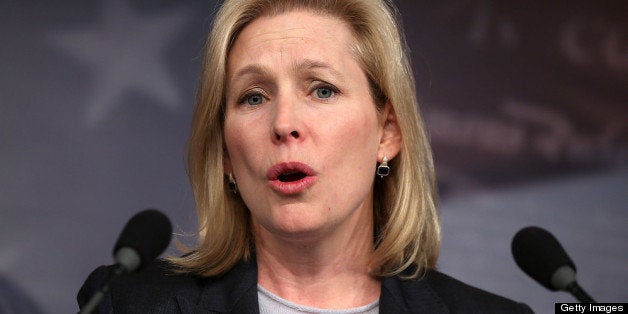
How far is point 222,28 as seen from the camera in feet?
6.84

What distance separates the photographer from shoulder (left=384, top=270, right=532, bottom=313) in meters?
2.05

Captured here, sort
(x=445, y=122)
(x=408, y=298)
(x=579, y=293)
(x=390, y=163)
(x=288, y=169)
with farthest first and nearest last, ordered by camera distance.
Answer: (x=445, y=122) → (x=390, y=163) → (x=408, y=298) → (x=288, y=169) → (x=579, y=293)

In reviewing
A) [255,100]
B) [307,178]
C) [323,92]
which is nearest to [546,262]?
[307,178]

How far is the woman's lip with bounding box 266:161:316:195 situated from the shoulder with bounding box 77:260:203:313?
347 mm

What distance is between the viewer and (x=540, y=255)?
1.62 m

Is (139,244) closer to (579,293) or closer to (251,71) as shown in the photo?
(251,71)

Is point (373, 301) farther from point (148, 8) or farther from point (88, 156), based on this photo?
point (148, 8)

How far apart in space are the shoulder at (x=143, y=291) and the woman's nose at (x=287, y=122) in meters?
0.42

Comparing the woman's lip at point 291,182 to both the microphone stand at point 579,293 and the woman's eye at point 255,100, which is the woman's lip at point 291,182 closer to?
the woman's eye at point 255,100

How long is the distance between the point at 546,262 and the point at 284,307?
64 cm

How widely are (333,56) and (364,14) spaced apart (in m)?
0.16

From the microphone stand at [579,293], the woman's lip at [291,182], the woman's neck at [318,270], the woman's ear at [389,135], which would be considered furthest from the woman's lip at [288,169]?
the microphone stand at [579,293]

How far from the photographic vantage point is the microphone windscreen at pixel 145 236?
154cm
